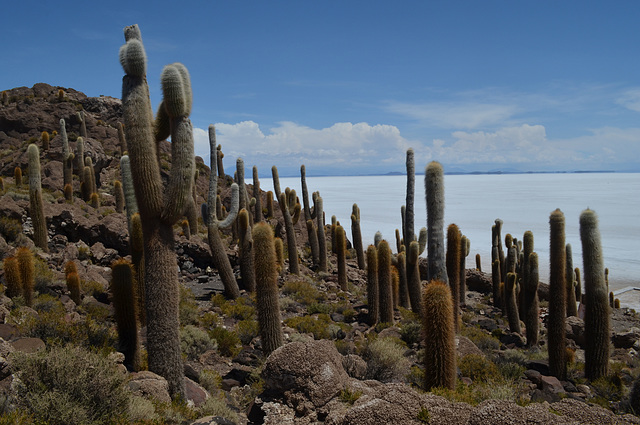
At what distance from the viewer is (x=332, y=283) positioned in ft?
67.8

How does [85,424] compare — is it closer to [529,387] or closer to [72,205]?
[529,387]

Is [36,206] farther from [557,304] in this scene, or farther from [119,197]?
[557,304]

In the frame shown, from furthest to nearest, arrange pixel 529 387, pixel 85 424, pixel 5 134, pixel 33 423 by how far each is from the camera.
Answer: pixel 5 134 → pixel 529 387 → pixel 85 424 → pixel 33 423

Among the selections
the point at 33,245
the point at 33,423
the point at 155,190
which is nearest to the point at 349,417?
the point at 33,423

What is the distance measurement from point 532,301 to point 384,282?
15.2ft

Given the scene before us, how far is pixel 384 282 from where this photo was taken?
13.6 meters

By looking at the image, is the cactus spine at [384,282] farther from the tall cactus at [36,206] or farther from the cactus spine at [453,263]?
the tall cactus at [36,206]

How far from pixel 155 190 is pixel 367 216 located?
61.3 m

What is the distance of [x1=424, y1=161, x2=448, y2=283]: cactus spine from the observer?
1026 centimetres

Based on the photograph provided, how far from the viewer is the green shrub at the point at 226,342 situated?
33.7 ft

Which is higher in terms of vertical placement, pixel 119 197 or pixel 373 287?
pixel 119 197

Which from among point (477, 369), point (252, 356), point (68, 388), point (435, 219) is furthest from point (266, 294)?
point (477, 369)

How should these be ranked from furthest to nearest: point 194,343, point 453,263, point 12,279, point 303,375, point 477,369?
1. point 453,263
2. point 12,279
3. point 194,343
4. point 477,369
5. point 303,375

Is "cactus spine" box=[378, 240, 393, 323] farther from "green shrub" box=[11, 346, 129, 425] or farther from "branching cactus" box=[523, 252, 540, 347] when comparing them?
"green shrub" box=[11, 346, 129, 425]
